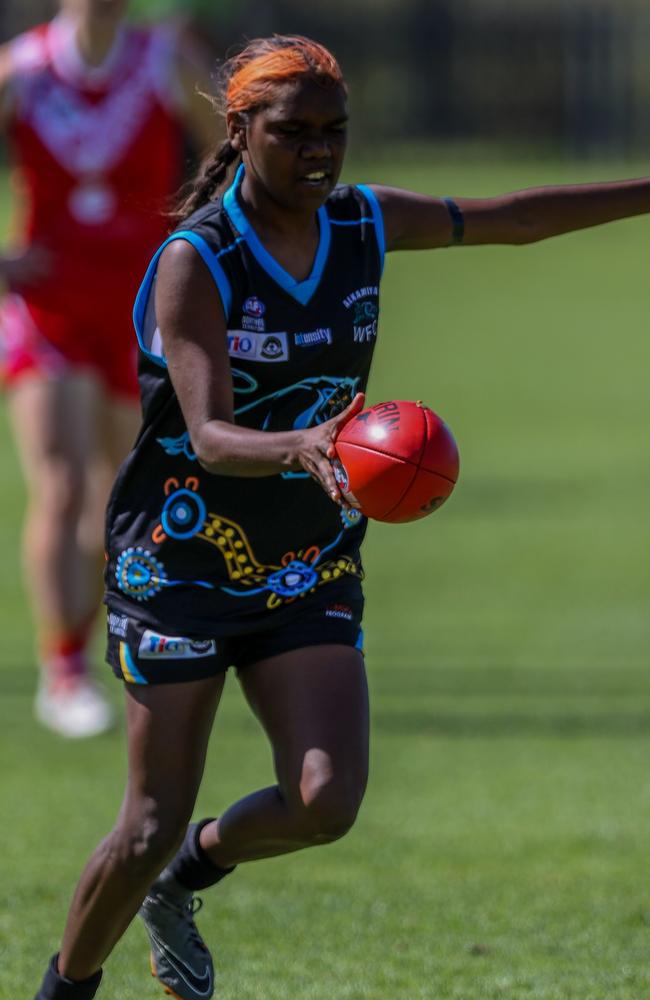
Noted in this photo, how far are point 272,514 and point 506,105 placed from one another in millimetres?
43312

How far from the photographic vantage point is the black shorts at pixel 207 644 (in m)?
4.15

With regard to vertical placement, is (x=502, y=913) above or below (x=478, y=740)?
above

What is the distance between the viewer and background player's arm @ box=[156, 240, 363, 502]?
3.62m

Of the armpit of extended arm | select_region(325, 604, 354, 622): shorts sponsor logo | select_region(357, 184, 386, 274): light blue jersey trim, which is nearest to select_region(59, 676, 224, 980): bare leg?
select_region(325, 604, 354, 622): shorts sponsor logo

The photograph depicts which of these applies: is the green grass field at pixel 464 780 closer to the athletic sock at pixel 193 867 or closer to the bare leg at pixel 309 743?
the athletic sock at pixel 193 867

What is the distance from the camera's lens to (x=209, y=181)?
4.39 metres

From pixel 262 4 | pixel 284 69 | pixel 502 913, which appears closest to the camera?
pixel 284 69

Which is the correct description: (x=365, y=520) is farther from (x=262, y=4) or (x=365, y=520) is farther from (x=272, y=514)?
(x=262, y=4)

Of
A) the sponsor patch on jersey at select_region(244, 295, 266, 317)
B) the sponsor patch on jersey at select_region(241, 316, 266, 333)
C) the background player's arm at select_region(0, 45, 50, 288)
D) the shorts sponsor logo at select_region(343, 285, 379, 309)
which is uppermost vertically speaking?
the sponsor patch on jersey at select_region(244, 295, 266, 317)

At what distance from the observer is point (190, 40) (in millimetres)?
7852

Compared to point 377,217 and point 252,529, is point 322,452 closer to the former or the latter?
point 252,529

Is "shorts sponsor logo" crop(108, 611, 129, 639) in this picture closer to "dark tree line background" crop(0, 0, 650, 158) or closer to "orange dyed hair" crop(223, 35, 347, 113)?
"orange dyed hair" crop(223, 35, 347, 113)

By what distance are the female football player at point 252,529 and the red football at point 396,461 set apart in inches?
13.6

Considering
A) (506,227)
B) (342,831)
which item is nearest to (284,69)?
(506,227)
